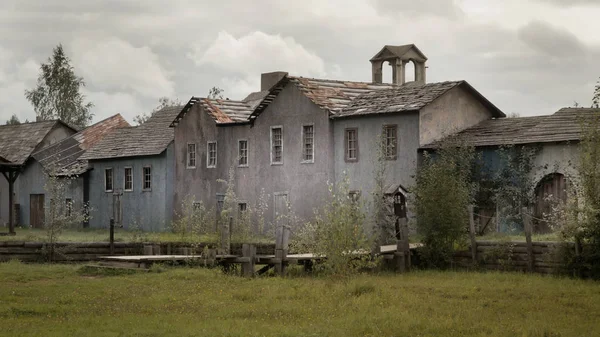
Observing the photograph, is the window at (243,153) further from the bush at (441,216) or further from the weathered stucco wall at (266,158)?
the bush at (441,216)

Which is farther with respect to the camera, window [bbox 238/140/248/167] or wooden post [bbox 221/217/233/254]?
window [bbox 238/140/248/167]

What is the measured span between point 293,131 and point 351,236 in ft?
62.5

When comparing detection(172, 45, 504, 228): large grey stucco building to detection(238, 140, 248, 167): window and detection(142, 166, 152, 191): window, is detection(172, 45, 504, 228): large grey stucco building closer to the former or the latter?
detection(238, 140, 248, 167): window

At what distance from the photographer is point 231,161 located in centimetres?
4628

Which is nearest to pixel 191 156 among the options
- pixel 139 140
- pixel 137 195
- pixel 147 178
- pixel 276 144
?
pixel 147 178

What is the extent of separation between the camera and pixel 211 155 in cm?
4797

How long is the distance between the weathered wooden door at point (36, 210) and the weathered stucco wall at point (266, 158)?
464 inches

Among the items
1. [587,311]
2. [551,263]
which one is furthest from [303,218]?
[587,311]

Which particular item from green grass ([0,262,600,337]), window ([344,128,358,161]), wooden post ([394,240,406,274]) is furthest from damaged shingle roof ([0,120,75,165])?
wooden post ([394,240,406,274])

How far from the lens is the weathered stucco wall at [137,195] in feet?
167

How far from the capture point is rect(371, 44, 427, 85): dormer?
60.2 meters

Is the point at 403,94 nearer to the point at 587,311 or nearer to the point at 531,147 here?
the point at 531,147

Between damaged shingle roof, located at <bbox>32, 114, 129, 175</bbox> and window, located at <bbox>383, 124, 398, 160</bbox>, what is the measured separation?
2220cm

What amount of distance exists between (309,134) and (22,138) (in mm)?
27869
